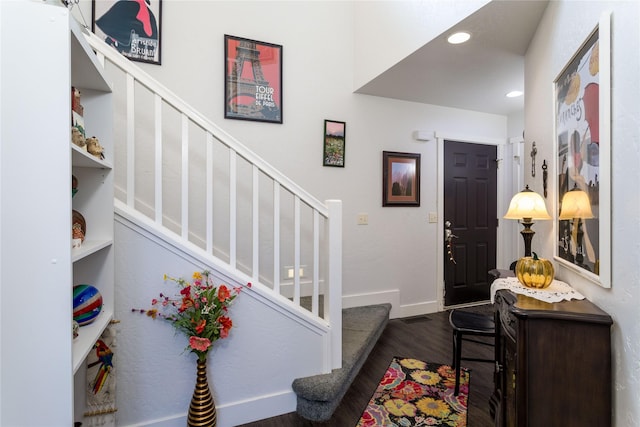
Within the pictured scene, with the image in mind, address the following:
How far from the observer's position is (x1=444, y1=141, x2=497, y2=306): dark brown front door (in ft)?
12.2

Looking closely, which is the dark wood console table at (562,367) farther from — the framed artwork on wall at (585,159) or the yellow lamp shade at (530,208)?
the yellow lamp shade at (530,208)

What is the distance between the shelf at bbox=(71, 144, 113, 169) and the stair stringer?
246mm

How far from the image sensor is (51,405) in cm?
89

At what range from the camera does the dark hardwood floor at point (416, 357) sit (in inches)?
73.8

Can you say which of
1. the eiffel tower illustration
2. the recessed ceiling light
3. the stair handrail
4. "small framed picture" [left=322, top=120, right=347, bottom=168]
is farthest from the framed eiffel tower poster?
the recessed ceiling light

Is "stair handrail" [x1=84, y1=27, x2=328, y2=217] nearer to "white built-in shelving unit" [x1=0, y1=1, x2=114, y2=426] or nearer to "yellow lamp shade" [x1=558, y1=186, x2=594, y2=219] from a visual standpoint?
"white built-in shelving unit" [x1=0, y1=1, x2=114, y2=426]

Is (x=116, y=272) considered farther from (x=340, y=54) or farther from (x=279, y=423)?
(x=340, y=54)

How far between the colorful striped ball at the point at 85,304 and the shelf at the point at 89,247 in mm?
162

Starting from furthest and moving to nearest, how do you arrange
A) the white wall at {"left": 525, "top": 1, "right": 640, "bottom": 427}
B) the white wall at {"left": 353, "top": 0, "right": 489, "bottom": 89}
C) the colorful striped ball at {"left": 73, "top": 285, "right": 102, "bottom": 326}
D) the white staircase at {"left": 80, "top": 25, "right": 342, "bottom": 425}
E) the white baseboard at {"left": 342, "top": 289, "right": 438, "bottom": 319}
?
the white baseboard at {"left": 342, "top": 289, "right": 438, "bottom": 319}
the white wall at {"left": 353, "top": 0, "right": 489, "bottom": 89}
the white staircase at {"left": 80, "top": 25, "right": 342, "bottom": 425}
the colorful striped ball at {"left": 73, "top": 285, "right": 102, "bottom": 326}
the white wall at {"left": 525, "top": 1, "right": 640, "bottom": 427}

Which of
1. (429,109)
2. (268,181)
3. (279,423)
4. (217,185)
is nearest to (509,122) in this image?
(429,109)

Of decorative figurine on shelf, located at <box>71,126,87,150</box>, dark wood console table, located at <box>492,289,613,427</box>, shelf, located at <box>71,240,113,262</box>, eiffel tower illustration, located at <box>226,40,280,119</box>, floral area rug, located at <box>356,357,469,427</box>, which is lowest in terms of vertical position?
floral area rug, located at <box>356,357,469,427</box>

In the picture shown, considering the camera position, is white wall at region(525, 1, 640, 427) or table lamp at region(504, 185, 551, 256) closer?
white wall at region(525, 1, 640, 427)

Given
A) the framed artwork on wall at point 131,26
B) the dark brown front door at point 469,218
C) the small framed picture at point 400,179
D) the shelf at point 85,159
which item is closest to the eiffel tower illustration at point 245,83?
the framed artwork on wall at point 131,26

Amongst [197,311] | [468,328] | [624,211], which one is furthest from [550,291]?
[197,311]
